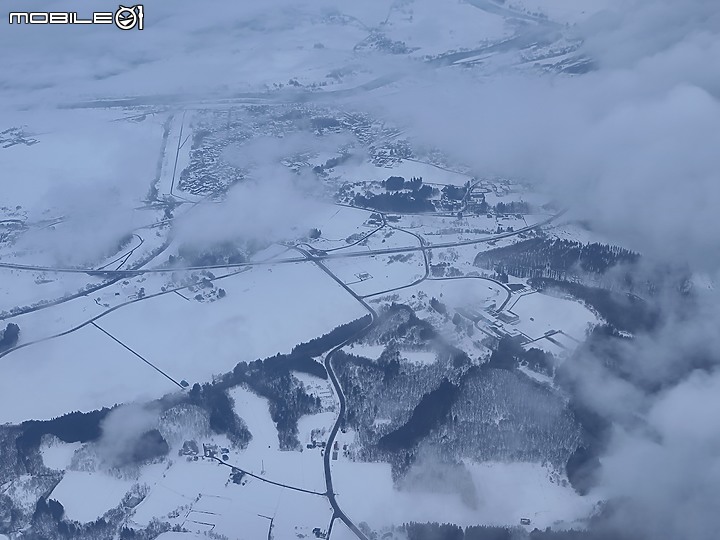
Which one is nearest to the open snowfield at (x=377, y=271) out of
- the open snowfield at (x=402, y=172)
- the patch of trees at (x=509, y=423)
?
the patch of trees at (x=509, y=423)

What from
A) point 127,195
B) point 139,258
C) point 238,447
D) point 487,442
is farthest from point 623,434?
point 127,195

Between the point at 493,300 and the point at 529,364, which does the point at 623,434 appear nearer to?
the point at 529,364

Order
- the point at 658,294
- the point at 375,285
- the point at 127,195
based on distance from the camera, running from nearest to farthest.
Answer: the point at 658,294 < the point at 375,285 < the point at 127,195

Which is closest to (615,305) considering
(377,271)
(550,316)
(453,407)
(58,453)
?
(550,316)

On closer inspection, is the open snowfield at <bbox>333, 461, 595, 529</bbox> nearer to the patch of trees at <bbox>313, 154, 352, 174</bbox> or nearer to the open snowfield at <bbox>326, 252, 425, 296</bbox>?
the open snowfield at <bbox>326, 252, 425, 296</bbox>

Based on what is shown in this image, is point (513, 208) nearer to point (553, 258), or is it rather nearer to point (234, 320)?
point (553, 258)

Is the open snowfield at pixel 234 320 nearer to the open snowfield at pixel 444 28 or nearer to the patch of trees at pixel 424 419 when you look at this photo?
the patch of trees at pixel 424 419
